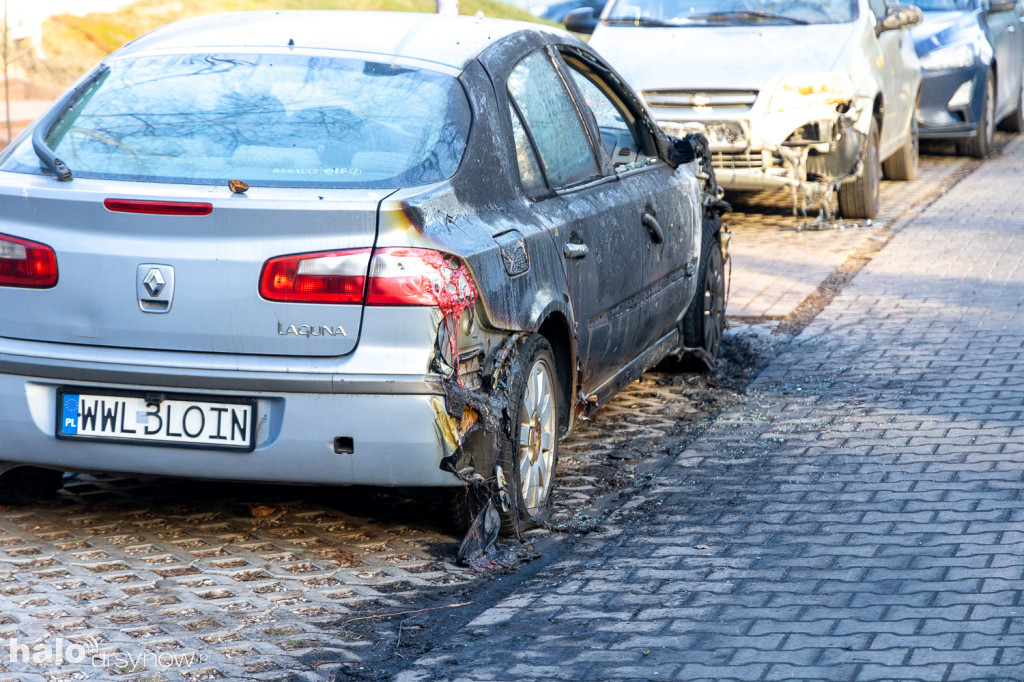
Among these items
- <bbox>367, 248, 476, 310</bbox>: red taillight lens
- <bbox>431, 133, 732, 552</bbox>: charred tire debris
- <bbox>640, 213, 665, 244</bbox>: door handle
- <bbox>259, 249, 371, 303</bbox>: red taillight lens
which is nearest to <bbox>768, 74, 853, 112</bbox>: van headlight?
<bbox>640, 213, 665, 244</bbox>: door handle

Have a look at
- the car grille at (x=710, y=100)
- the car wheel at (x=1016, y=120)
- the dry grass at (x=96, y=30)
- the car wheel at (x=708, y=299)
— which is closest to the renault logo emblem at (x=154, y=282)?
the car wheel at (x=708, y=299)

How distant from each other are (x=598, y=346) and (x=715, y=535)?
95 cm

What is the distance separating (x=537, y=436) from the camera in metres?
4.94

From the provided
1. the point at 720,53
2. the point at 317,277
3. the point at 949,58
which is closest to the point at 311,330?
the point at 317,277

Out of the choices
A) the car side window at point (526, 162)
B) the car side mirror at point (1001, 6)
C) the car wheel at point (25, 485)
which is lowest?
the car wheel at point (25, 485)

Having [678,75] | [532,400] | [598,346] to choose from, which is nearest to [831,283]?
[678,75]

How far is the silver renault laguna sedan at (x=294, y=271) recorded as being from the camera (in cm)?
420

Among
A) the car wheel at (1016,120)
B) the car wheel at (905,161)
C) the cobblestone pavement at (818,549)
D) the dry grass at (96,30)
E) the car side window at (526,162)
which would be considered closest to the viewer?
the cobblestone pavement at (818,549)

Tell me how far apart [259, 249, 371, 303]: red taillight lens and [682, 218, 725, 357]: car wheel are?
314 centimetres

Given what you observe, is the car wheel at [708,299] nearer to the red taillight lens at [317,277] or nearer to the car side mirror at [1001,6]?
the red taillight lens at [317,277]

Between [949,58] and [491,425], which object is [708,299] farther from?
[949,58]

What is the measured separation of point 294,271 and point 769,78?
7194 millimetres

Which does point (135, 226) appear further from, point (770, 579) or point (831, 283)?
point (831, 283)

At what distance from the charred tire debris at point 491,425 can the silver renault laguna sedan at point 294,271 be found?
10 millimetres
